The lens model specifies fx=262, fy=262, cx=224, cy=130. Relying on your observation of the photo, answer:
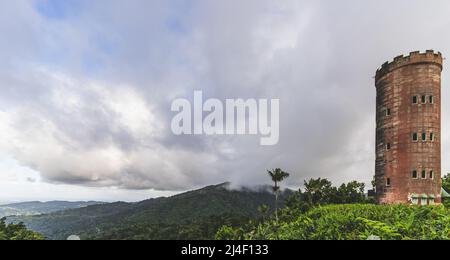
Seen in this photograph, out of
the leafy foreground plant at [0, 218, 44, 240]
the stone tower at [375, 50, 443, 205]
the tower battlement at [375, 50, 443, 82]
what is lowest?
the leafy foreground plant at [0, 218, 44, 240]

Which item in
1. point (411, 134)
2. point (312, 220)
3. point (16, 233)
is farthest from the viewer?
point (16, 233)

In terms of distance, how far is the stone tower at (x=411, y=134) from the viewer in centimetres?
2614

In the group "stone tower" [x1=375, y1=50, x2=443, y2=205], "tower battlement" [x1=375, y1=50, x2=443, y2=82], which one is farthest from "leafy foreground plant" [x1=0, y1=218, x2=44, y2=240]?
"tower battlement" [x1=375, y1=50, x2=443, y2=82]

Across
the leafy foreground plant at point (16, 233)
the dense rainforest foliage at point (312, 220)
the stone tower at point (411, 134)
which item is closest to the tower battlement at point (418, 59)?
the stone tower at point (411, 134)

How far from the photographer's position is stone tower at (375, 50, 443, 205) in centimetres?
2614

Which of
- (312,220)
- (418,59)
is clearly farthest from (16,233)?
(418,59)

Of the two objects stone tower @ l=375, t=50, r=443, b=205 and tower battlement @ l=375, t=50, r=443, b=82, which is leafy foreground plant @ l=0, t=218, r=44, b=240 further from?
tower battlement @ l=375, t=50, r=443, b=82

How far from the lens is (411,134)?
26844mm

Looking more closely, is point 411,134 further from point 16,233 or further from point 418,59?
point 16,233

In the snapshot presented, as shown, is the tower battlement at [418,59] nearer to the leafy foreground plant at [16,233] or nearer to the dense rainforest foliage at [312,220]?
the dense rainforest foliage at [312,220]
